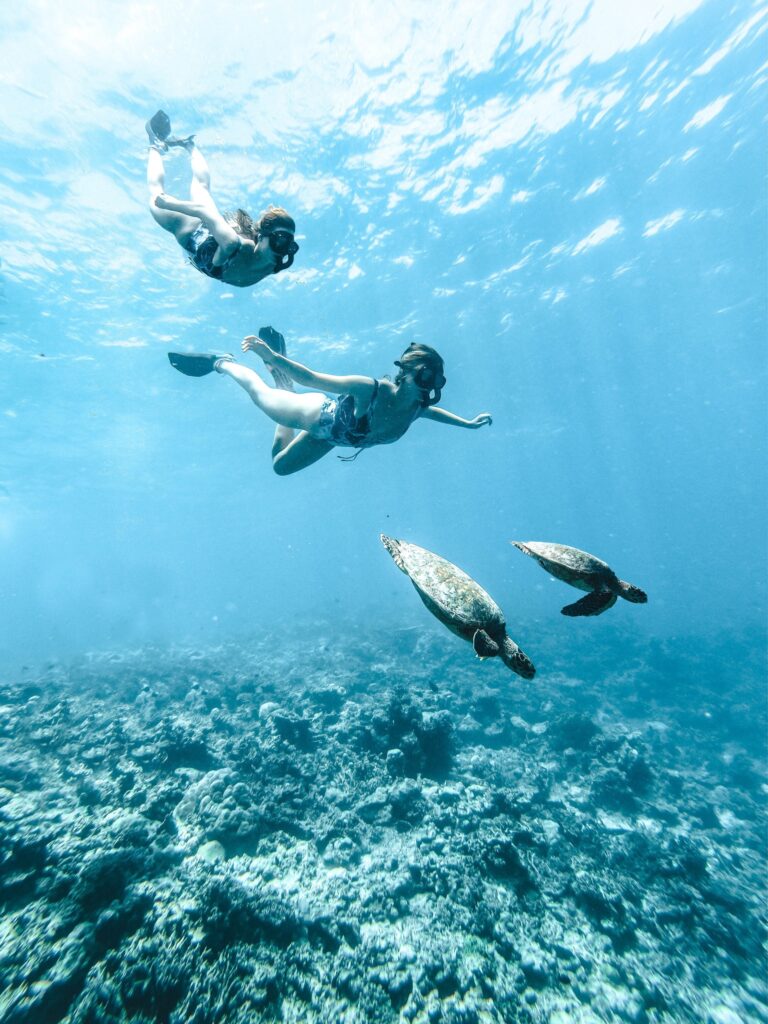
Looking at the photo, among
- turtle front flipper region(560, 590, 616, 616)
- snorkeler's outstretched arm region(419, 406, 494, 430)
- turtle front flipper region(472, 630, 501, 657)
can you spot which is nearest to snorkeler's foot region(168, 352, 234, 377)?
snorkeler's outstretched arm region(419, 406, 494, 430)

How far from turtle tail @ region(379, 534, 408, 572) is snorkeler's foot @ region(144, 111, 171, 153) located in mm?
6103

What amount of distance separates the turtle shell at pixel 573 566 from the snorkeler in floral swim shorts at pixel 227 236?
342cm

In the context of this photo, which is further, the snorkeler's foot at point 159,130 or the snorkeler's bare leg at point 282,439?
the snorkeler's bare leg at point 282,439

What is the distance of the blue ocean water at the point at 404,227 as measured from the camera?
1077 cm

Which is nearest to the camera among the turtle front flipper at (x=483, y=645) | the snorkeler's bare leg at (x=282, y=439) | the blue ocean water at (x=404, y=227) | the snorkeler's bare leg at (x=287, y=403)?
the turtle front flipper at (x=483, y=645)

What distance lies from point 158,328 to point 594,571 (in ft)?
75.4

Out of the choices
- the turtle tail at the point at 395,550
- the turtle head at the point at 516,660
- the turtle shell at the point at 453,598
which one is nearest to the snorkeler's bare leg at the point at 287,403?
the turtle tail at the point at 395,550

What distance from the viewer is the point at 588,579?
2.02 meters

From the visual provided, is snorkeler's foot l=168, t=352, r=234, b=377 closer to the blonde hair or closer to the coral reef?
the blonde hair

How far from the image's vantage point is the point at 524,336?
2575 cm

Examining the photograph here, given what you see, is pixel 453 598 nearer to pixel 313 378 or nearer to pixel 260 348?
pixel 313 378

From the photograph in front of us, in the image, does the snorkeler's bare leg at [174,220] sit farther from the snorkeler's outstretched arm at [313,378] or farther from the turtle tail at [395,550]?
the turtle tail at [395,550]

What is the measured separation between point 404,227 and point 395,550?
17668mm

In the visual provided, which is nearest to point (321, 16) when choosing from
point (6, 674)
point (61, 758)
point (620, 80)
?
point (620, 80)
